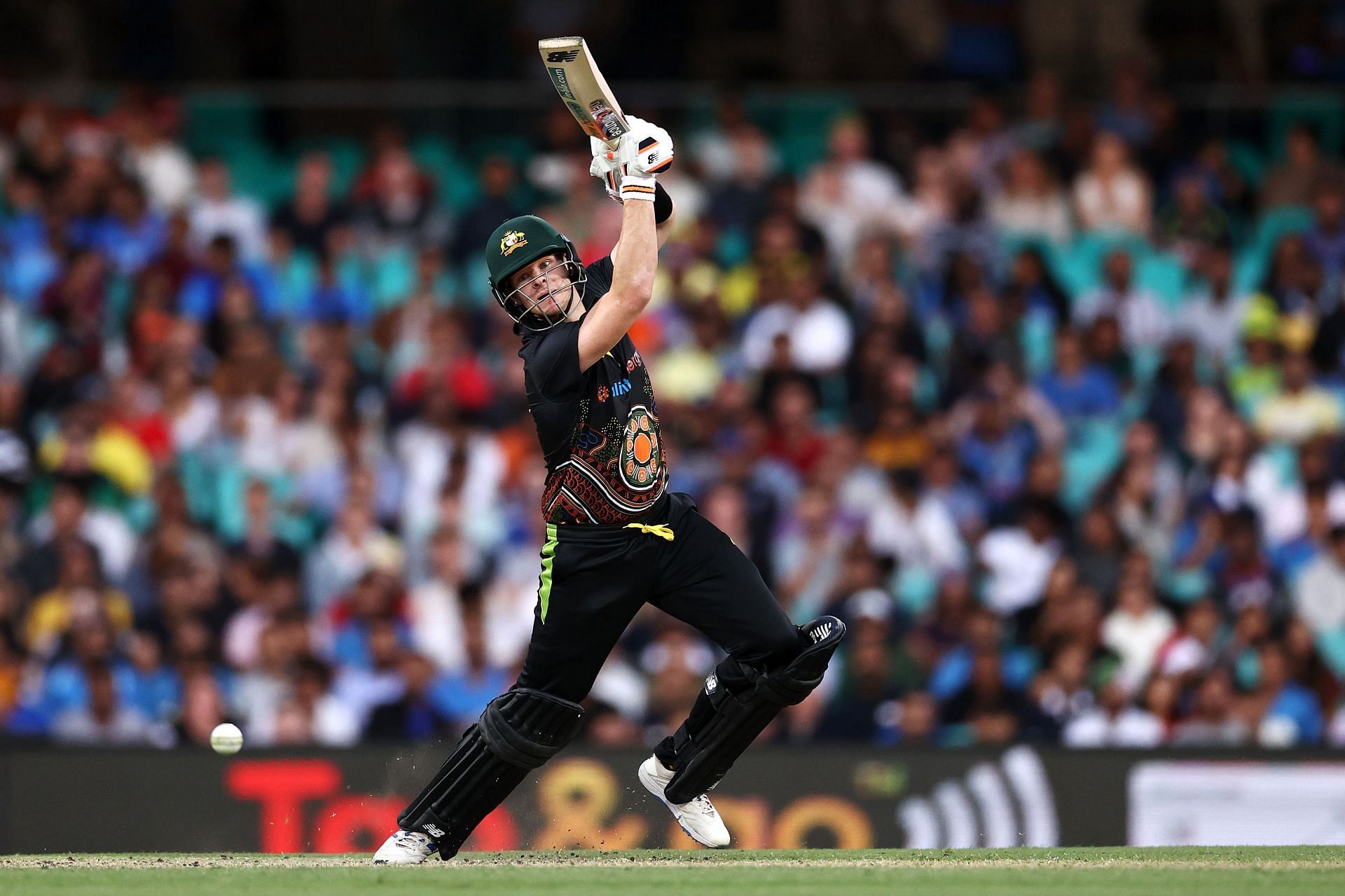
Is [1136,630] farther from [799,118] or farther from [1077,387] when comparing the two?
[799,118]

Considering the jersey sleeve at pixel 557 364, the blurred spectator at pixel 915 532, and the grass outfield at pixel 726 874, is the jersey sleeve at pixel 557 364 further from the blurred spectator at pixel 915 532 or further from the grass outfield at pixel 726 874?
the blurred spectator at pixel 915 532

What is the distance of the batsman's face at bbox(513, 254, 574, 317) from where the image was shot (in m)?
7.48

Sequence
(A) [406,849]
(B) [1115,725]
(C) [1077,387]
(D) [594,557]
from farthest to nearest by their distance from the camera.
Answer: (C) [1077,387], (B) [1115,725], (A) [406,849], (D) [594,557]

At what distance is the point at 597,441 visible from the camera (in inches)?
293

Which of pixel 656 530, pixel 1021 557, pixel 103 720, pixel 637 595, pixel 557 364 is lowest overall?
pixel 103 720

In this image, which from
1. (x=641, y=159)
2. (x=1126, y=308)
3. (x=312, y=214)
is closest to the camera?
(x=641, y=159)

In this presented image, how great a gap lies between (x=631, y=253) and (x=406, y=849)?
7.75 feet

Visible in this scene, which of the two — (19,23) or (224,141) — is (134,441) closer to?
(224,141)

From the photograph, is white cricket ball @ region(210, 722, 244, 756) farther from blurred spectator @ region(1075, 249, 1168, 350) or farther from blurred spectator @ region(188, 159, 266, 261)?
blurred spectator @ region(1075, 249, 1168, 350)

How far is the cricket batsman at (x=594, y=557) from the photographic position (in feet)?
24.2

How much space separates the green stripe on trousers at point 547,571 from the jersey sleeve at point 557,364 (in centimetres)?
54

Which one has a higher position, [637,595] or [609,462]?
[609,462]

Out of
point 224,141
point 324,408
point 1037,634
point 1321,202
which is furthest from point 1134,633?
point 224,141

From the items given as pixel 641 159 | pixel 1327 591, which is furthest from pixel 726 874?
pixel 1327 591
